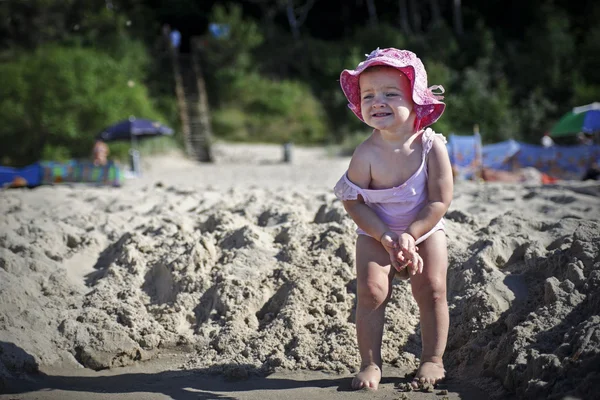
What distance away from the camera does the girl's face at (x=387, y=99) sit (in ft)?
10.1

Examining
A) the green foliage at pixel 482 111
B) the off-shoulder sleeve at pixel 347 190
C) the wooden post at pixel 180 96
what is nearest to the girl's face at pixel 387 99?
the off-shoulder sleeve at pixel 347 190

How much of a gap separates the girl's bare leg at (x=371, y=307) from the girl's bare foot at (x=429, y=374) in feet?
0.51

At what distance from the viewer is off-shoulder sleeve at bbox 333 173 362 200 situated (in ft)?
10.3

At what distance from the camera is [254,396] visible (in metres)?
3.10

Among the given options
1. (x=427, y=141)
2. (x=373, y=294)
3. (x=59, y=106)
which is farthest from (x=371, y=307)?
(x=59, y=106)

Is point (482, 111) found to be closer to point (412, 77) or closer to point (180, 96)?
point (180, 96)

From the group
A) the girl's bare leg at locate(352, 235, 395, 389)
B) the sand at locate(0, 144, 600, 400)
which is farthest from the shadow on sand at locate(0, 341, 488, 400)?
the girl's bare leg at locate(352, 235, 395, 389)

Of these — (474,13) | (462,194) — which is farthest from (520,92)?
(462,194)

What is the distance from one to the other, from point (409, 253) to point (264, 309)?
116 centimetres

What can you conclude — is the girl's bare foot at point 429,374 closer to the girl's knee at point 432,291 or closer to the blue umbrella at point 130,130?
the girl's knee at point 432,291

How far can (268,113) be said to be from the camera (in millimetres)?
21375

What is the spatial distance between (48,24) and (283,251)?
1863 centimetres

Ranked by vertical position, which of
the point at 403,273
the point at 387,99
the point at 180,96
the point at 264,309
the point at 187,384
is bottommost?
the point at 187,384

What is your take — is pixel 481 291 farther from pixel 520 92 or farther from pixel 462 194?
pixel 520 92
